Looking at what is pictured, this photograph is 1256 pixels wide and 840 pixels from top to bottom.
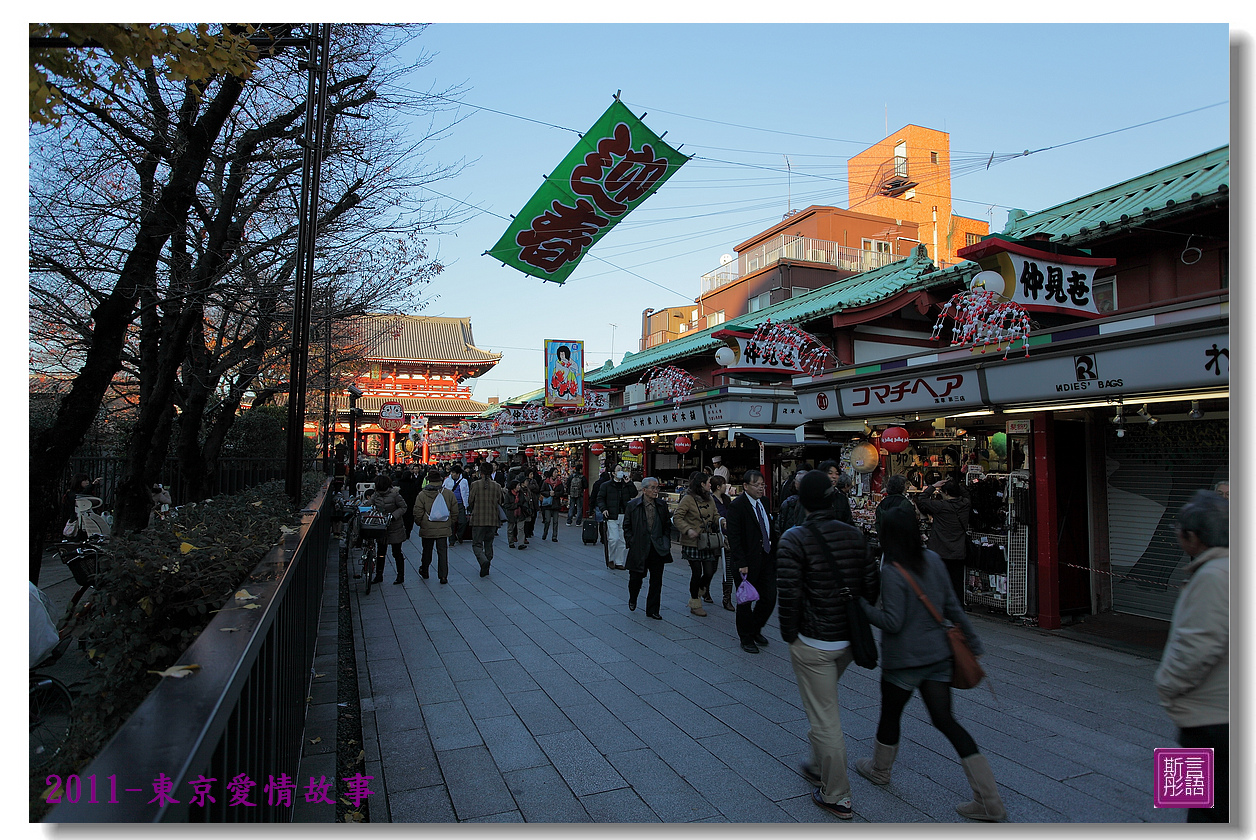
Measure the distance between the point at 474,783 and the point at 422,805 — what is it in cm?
32

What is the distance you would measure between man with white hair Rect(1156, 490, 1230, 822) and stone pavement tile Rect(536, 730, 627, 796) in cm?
272

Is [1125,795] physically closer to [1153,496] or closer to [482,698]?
[482,698]

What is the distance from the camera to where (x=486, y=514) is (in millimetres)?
11055

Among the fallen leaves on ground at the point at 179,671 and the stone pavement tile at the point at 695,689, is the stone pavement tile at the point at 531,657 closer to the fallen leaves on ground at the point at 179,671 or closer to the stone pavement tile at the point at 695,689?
the stone pavement tile at the point at 695,689

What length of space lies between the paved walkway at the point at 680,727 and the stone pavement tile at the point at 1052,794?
0.04 ft

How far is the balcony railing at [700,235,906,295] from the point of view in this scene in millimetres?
23547

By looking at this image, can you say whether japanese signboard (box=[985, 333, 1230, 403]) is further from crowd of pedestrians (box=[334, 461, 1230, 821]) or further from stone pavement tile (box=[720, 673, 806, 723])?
stone pavement tile (box=[720, 673, 806, 723])

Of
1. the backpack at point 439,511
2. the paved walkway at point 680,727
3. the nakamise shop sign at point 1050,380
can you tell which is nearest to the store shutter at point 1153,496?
the paved walkway at point 680,727

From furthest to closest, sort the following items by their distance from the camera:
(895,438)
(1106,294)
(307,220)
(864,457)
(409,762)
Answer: (864,457) < (895,438) < (1106,294) < (307,220) < (409,762)

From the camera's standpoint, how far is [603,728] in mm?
4766

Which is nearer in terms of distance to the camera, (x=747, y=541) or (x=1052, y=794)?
(x=1052, y=794)

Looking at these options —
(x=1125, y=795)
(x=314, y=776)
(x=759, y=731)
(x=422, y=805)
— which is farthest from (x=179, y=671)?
(x=1125, y=795)

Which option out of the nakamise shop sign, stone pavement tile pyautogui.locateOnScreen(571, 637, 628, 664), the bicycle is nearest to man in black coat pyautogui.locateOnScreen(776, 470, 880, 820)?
stone pavement tile pyautogui.locateOnScreen(571, 637, 628, 664)

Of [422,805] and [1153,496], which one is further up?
[1153,496]
